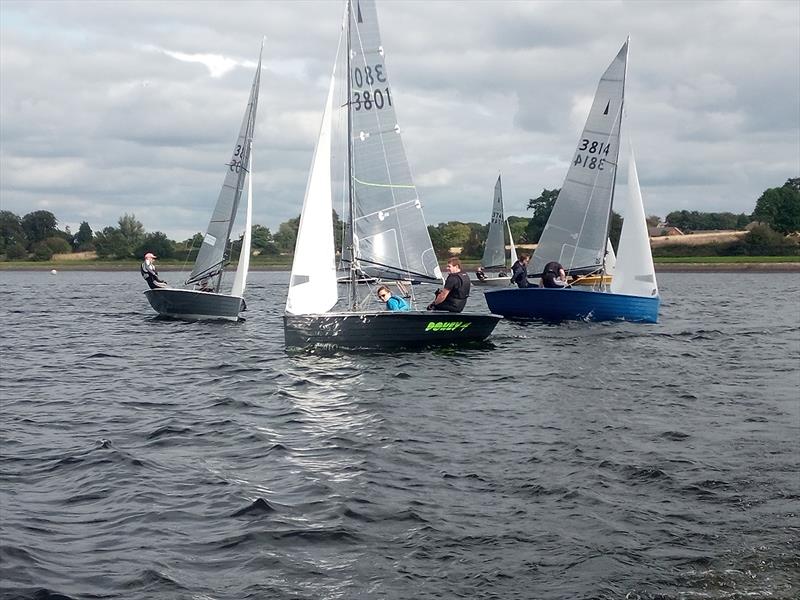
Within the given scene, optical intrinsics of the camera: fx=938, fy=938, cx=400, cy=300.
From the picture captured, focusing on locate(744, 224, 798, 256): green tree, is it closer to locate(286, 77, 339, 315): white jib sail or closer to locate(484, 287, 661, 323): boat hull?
locate(484, 287, 661, 323): boat hull

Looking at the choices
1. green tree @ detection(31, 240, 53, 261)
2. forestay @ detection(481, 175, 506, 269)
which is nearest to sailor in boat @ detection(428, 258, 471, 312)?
forestay @ detection(481, 175, 506, 269)

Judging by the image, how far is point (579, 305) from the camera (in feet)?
90.3

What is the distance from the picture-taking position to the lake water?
7.22 m

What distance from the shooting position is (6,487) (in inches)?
383

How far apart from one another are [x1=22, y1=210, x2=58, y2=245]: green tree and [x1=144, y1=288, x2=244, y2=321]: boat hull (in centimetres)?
12860

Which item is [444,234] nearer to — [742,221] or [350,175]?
[742,221]

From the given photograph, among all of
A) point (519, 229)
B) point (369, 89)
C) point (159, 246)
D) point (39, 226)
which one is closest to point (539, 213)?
point (519, 229)

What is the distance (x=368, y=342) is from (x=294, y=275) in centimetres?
216

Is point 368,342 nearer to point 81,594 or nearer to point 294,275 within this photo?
point 294,275

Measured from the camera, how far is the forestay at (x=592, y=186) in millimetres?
31125

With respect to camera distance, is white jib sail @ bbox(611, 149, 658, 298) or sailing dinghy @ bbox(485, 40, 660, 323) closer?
white jib sail @ bbox(611, 149, 658, 298)

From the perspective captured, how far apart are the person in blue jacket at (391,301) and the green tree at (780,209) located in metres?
97.3

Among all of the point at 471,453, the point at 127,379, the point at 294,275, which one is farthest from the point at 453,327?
the point at 471,453

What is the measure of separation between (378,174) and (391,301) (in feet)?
11.3
